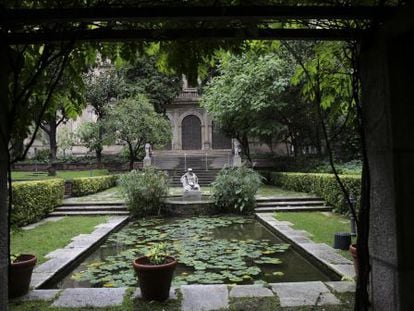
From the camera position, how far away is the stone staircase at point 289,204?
556 inches

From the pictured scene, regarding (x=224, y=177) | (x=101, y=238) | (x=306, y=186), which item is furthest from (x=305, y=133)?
(x=101, y=238)

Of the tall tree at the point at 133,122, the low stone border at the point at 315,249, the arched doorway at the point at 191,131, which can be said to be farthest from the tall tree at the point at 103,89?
the low stone border at the point at 315,249

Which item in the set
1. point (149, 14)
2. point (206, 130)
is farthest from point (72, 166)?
point (149, 14)

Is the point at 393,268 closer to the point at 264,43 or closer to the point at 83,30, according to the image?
the point at 264,43

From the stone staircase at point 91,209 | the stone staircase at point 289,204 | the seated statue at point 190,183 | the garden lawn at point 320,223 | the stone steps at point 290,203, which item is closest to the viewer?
the garden lawn at point 320,223

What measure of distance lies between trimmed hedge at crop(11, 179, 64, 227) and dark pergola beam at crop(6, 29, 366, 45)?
25.3ft

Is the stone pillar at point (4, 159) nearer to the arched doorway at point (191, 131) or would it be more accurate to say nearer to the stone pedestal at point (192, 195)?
the stone pedestal at point (192, 195)

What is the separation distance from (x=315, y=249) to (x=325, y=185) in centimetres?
711

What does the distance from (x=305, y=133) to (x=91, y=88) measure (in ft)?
46.9

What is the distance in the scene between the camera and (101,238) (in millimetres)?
9617

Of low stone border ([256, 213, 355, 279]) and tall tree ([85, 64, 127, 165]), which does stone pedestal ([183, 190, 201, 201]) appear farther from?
tall tree ([85, 64, 127, 165])

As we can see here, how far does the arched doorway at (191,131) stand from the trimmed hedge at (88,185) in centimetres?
1498

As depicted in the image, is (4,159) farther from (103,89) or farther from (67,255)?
(103,89)

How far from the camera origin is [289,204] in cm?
1474
